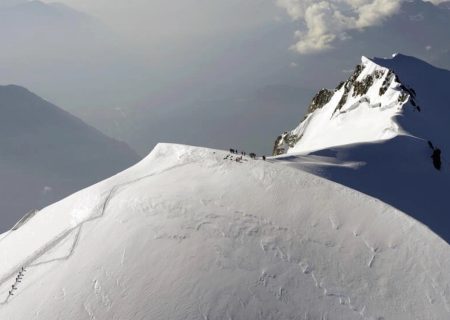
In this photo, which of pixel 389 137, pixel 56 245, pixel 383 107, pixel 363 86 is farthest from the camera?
pixel 363 86

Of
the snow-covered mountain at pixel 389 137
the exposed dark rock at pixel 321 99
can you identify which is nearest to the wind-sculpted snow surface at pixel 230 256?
the snow-covered mountain at pixel 389 137

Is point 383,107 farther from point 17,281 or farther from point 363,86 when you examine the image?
point 17,281

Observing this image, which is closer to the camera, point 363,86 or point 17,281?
point 17,281

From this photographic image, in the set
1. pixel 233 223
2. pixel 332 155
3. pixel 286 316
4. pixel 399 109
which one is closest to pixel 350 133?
pixel 399 109

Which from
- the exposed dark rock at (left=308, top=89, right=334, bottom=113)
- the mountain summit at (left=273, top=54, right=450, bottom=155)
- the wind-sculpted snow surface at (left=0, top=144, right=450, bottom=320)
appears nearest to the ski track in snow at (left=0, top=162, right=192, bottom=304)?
the wind-sculpted snow surface at (left=0, top=144, right=450, bottom=320)

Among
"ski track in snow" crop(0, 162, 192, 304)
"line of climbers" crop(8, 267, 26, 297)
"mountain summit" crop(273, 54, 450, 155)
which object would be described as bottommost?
"line of climbers" crop(8, 267, 26, 297)

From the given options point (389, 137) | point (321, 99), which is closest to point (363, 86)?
point (321, 99)

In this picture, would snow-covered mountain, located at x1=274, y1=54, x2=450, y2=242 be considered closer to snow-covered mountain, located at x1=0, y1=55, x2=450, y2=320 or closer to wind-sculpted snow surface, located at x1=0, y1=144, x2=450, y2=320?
snow-covered mountain, located at x1=0, y1=55, x2=450, y2=320

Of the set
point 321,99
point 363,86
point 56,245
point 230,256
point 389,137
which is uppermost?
point 363,86
